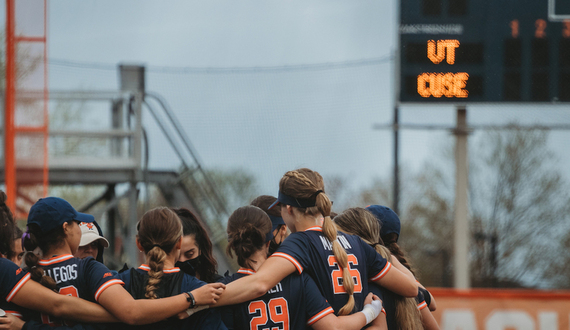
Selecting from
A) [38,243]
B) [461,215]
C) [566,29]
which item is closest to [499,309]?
[461,215]

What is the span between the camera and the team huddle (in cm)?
211

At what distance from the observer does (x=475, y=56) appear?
277 inches

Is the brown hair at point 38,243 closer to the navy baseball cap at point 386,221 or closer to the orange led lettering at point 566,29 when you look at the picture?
the navy baseball cap at point 386,221

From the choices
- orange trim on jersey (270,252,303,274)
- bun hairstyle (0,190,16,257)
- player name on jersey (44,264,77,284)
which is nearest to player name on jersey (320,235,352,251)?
orange trim on jersey (270,252,303,274)

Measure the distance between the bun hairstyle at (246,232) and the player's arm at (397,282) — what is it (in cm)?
57

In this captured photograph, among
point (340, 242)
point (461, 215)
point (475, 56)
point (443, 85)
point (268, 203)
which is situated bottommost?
point (461, 215)

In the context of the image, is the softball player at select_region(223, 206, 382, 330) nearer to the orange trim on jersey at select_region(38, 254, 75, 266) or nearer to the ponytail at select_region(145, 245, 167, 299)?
the ponytail at select_region(145, 245, 167, 299)

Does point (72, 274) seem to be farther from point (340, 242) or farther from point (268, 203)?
point (340, 242)

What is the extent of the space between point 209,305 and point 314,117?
10.1m

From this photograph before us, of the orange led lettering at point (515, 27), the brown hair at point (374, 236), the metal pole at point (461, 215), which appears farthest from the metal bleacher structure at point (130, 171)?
the brown hair at point (374, 236)

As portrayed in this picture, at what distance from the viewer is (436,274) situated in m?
15.3

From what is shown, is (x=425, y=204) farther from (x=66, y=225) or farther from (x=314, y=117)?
(x=66, y=225)

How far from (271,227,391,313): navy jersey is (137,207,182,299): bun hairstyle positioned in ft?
1.37

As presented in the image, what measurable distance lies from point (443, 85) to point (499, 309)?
2.82 m
